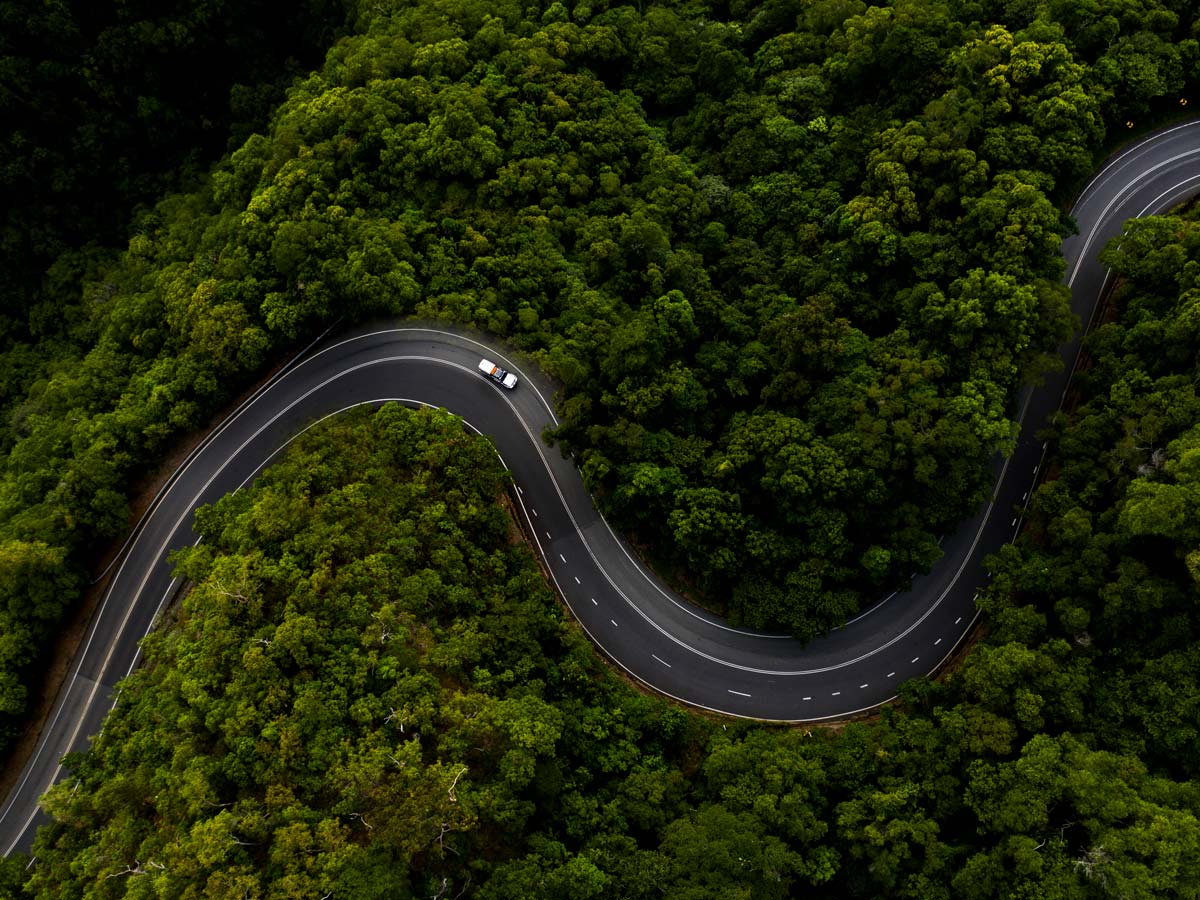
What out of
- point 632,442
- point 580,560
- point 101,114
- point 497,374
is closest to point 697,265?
point 632,442

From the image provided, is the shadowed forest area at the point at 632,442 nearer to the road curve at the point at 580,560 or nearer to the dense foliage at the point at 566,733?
the dense foliage at the point at 566,733

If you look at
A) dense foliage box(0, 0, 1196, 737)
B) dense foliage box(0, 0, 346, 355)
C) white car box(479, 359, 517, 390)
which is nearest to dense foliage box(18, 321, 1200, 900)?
white car box(479, 359, 517, 390)

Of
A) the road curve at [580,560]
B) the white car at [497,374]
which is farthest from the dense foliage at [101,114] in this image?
the white car at [497,374]

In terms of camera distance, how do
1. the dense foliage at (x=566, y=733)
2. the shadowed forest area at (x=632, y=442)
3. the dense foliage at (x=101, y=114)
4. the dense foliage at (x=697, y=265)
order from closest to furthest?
the dense foliage at (x=566, y=733)
the shadowed forest area at (x=632, y=442)
the dense foliage at (x=697, y=265)
the dense foliage at (x=101, y=114)

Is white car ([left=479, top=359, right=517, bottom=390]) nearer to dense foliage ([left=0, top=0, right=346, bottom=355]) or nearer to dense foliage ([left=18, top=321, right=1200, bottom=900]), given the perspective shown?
dense foliage ([left=18, top=321, right=1200, bottom=900])

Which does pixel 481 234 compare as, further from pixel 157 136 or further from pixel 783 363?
pixel 157 136

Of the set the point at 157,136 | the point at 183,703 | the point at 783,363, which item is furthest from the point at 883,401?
the point at 157,136

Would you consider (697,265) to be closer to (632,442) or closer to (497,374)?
(632,442)
